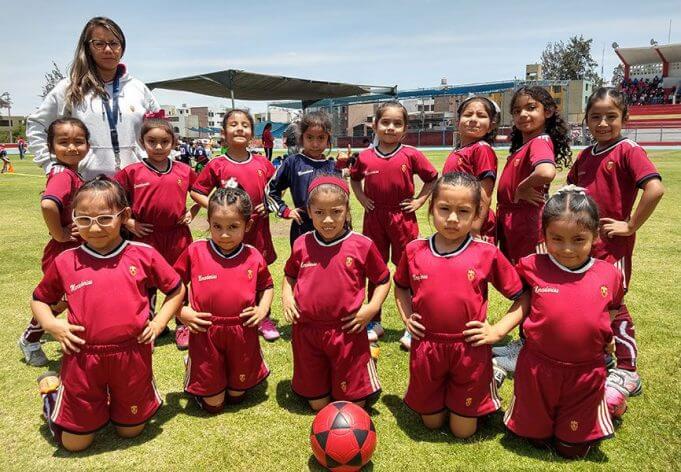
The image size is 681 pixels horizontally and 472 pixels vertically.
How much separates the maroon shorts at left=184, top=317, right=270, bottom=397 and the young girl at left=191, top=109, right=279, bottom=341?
109 centimetres

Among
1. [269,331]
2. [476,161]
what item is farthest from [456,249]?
[269,331]

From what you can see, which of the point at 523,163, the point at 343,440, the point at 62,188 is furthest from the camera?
the point at 523,163

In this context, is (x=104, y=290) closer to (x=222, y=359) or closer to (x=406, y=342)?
(x=222, y=359)

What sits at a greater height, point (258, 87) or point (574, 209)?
point (258, 87)

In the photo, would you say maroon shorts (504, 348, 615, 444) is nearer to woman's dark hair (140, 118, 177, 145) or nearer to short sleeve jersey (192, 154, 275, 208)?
short sleeve jersey (192, 154, 275, 208)

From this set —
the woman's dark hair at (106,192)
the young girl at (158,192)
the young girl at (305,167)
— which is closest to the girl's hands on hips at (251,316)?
the woman's dark hair at (106,192)

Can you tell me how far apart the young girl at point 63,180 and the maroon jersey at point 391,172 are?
2373mm

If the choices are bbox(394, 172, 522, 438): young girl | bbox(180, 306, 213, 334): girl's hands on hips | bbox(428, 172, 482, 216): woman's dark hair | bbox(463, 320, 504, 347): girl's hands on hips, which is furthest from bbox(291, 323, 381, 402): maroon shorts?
bbox(428, 172, 482, 216): woman's dark hair

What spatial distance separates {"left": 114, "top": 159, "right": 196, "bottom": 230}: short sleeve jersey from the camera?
4.18m

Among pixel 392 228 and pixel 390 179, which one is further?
pixel 392 228

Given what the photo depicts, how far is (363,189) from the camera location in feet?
15.3

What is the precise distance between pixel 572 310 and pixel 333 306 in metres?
1.49

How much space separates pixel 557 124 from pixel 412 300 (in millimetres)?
2091

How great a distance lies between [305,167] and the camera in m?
4.55
